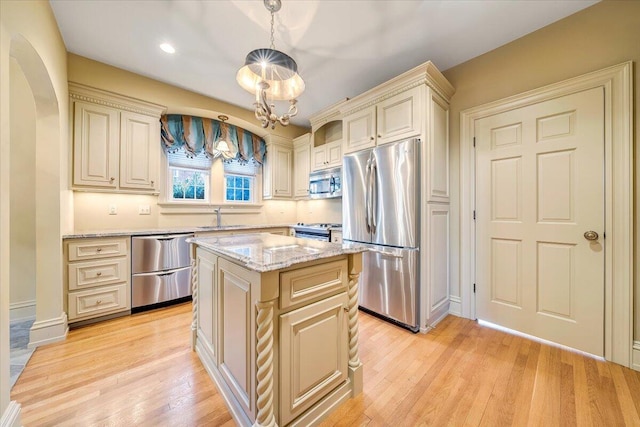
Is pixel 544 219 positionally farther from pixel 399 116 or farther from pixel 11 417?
pixel 11 417

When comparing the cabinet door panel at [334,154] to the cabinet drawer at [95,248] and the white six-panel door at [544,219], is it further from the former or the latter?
the cabinet drawer at [95,248]

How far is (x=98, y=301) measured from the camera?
98.0 inches

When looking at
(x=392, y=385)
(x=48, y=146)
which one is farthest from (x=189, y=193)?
(x=392, y=385)

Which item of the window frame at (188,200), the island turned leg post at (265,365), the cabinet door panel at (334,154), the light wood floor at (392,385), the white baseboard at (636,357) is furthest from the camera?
the cabinet door panel at (334,154)

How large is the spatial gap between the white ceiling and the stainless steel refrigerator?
0.97 metres

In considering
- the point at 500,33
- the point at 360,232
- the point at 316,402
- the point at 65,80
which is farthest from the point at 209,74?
the point at 316,402

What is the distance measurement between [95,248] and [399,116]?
3.41m

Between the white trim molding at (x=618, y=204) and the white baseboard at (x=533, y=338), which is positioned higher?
the white trim molding at (x=618, y=204)

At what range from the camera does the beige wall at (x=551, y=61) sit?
5.84 feet

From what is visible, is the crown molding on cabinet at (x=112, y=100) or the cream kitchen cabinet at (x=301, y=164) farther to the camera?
the cream kitchen cabinet at (x=301, y=164)

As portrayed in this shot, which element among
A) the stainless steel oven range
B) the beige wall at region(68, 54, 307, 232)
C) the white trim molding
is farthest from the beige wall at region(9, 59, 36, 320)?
the white trim molding

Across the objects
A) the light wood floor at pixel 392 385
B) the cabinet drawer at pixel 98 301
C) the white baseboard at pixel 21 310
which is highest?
the cabinet drawer at pixel 98 301

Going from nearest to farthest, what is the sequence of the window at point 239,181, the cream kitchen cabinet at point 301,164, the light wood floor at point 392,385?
the light wood floor at point 392,385 < the window at point 239,181 < the cream kitchen cabinet at point 301,164

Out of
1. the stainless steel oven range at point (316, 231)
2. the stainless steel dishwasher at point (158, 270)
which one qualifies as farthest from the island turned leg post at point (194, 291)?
the stainless steel oven range at point (316, 231)
